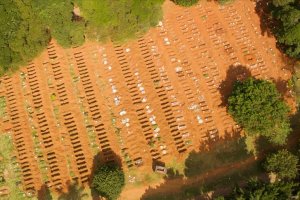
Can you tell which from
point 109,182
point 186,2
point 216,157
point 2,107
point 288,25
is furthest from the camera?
point 186,2

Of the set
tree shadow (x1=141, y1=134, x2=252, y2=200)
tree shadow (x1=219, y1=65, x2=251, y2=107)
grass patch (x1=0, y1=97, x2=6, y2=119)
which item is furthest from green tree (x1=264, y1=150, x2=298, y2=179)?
grass patch (x1=0, y1=97, x2=6, y2=119)

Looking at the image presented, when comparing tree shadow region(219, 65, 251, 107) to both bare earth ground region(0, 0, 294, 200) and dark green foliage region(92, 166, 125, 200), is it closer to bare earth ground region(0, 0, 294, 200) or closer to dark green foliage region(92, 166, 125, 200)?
bare earth ground region(0, 0, 294, 200)

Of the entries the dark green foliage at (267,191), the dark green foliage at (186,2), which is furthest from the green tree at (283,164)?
the dark green foliage at (186,2)

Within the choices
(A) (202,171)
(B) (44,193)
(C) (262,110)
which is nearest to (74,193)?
(B) (44,193)

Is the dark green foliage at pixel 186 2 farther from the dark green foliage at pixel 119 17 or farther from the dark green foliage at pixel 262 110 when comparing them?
the dark green foliage at pixel 262 110

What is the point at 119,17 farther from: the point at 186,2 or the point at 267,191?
the point at 267,191

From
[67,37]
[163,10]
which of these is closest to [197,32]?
[163,10]

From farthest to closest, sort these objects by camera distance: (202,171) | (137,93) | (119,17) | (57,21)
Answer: (137,93)
(119,17)
(57,21)
(202,171)
